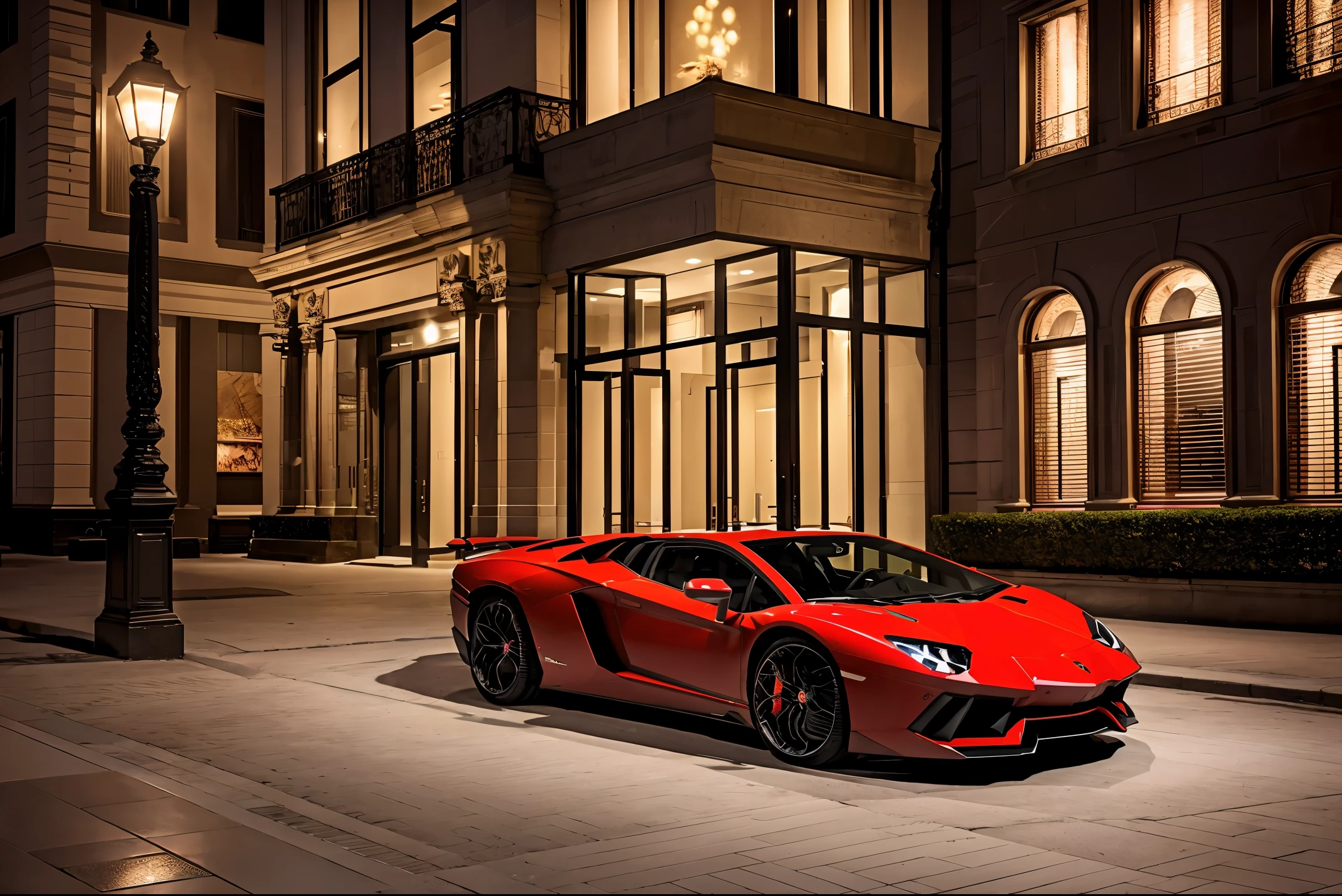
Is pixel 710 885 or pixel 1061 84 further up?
pixel 1061 84

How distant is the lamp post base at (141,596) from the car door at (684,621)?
5.72 meters

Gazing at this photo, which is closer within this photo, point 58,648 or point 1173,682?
point 1173,682

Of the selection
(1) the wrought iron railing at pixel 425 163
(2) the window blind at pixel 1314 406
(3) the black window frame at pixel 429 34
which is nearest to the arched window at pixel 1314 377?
(2) the window blind at pixel 1314 406

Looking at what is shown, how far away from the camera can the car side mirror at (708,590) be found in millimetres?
7727

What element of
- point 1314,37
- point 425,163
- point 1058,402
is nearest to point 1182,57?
point 1314,37

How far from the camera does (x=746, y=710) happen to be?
7.75 m

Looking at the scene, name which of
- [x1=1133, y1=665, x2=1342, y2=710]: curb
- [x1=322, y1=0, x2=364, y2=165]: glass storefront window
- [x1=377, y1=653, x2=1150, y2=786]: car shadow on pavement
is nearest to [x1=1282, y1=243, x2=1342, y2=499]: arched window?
[x1=1133, y1=665, x2=1342, y2=710]: curb

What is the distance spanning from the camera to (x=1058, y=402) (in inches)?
728

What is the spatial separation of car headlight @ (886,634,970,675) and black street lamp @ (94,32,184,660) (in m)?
7.93

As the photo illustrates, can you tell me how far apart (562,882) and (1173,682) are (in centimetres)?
705

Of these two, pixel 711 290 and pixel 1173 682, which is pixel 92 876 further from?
pixel 711 290

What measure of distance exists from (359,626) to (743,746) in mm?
8245

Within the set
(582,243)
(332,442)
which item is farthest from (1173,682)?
(332,442)

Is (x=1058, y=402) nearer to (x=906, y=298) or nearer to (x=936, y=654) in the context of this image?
(x=906, y=298)
